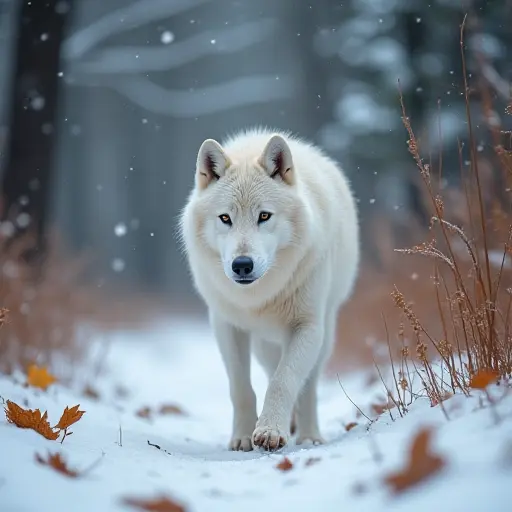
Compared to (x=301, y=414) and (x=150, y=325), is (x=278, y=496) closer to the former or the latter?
(x=301, y=414)

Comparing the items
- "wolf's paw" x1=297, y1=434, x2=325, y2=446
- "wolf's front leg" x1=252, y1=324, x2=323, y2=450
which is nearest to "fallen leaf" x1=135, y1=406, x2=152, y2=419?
"wolf's paw" x1=297, y1=434, x2=325, y2=446

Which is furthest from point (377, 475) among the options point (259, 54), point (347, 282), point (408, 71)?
point (259, 54)

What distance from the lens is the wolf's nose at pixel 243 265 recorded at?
2.76 metres

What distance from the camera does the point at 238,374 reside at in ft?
10.8

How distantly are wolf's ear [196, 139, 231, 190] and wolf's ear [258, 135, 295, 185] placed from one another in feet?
0.62

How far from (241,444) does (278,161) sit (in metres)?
1.42

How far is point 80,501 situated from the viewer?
63.9 inches

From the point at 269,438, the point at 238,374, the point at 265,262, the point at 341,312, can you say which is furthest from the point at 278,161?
the point at 341,312

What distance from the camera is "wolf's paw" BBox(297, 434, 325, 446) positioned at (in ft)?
10.7

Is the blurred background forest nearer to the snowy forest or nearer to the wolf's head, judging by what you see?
the snowy forest

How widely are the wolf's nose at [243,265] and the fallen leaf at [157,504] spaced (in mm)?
1291

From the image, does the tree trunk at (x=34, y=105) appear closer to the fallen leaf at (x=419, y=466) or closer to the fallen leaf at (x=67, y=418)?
the fallen leaf at (x=67, y=418)

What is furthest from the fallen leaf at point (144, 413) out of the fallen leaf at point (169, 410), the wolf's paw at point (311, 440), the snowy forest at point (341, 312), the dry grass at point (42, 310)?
the wolf's paw at point (311, 440)

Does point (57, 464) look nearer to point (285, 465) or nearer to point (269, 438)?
point (285, 465)
